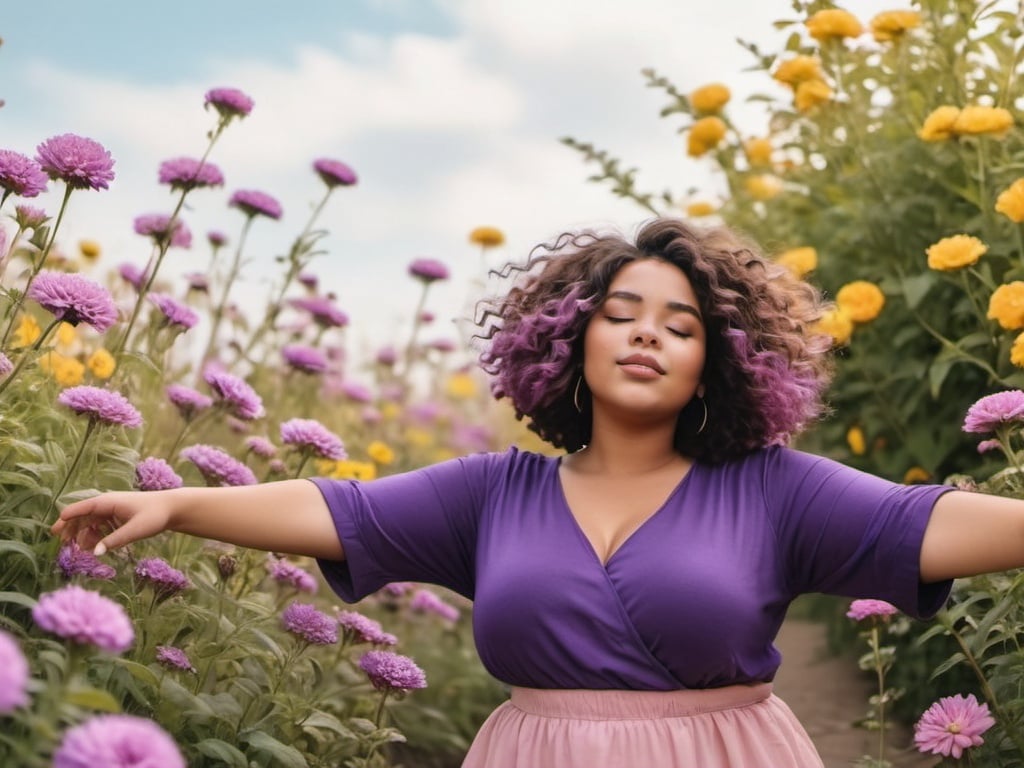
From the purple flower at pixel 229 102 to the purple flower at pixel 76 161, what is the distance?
62cm

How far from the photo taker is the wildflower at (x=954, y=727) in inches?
90.2

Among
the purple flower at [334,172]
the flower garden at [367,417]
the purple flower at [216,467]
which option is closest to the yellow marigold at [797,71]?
the flower garden at [367,417]

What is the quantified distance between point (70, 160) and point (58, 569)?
25.4 inches

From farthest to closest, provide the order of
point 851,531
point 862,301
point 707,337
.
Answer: point 862,301 < point 707,337 < point 851,531

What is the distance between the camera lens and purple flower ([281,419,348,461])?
2520 mm

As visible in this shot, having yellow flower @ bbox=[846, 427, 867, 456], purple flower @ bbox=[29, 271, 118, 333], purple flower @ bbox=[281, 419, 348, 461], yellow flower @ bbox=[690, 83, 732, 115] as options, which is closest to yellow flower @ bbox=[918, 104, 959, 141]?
yellow flower @ bbox=[846, 427, 867, 456]

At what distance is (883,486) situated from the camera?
2033 mm

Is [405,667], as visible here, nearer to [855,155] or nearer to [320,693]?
[320,693]

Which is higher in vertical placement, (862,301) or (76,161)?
(862,301)

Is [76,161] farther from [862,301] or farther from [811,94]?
[811,94]

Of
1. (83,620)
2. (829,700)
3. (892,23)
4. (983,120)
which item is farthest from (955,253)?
(83,620)

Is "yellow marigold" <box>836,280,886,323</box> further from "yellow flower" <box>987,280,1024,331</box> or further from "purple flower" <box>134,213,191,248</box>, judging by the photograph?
"purple flower" <box>134,213,191,248</box>

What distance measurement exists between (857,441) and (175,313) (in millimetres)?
1954

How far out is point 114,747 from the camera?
1201 mm
